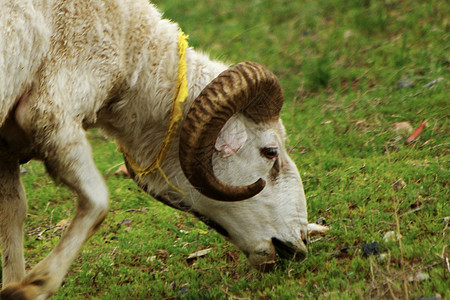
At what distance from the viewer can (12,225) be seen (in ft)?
14.3

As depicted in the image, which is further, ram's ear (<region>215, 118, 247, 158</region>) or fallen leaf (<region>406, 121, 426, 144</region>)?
fallen leaf (<region>406, 121, 426, 144</region>)

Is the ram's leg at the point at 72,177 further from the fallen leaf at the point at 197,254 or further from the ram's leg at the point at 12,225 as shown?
the fallen leaf at the point at 197,254

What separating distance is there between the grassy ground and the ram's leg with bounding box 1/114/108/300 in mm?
817

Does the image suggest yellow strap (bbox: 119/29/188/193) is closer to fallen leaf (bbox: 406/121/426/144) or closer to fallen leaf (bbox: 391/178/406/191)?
fallen leaf (bbox: 391/178/406/191)

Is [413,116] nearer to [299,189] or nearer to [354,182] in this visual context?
[354,182]

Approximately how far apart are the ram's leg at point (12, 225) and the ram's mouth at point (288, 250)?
173 centimetres

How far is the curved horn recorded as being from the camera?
3926 mm

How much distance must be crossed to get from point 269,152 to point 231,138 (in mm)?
273

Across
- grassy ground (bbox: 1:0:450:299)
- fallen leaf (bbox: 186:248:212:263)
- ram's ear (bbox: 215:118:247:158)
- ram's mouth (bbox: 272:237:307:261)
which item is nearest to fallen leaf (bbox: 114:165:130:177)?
grassy ground (bbox: 1:0:450:299)

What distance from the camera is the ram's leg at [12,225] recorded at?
4.32m

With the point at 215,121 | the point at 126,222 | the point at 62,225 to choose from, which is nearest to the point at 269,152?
the point at 215,121

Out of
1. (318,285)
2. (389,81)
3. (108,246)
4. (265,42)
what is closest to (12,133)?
(108,246)

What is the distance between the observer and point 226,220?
427 cm

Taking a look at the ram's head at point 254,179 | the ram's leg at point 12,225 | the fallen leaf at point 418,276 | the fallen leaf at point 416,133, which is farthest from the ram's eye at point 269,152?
the fallen leaf at point 416,133
